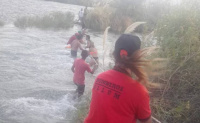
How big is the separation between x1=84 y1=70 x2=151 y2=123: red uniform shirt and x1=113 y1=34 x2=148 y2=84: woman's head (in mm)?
92

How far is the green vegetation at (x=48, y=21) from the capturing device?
793 inches

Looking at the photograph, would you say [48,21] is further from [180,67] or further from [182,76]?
[182,76]

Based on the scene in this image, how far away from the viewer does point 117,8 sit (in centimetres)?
2556

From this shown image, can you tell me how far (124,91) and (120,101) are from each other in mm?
105

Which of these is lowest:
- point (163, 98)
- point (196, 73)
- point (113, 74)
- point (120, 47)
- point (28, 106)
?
point (28, 106)

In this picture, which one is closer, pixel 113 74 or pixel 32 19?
pixel 113 74

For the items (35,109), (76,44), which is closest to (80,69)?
(35,109)

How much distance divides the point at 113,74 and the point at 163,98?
305 cm

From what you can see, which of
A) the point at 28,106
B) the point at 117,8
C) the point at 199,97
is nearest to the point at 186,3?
the point at 199,97

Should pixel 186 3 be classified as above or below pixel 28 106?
above

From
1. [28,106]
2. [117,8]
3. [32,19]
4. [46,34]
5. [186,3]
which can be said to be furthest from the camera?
[117,8]

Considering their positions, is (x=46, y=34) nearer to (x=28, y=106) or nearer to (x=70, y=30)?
(x=70, y=30)

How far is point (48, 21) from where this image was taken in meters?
21.3

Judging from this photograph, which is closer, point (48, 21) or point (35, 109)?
point (35, 109)
